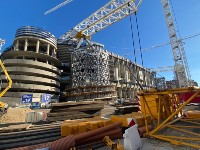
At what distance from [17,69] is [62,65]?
19545 mm

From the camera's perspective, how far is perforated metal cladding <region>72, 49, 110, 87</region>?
192 feet

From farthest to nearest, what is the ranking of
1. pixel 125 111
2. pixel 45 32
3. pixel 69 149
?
1. pixel 45 32
2. pixel 125 111
3. pixel 69 149

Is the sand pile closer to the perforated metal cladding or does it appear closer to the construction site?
the construction site

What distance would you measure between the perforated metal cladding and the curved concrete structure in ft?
29.6

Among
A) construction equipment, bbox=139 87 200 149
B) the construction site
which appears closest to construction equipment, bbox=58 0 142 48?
the construction site

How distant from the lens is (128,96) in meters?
82.4

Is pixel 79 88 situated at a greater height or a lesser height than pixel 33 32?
lesser

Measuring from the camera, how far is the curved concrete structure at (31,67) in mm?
53094

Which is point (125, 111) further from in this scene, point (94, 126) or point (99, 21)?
point (99, 21)

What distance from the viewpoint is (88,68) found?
59.5 metres

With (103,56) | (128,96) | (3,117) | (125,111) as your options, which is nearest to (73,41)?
(103,56)

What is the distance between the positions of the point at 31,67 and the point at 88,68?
20.9m

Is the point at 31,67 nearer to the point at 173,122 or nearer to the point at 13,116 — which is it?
the point at 13,116

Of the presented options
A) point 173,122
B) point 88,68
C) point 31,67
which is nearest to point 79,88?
point 88,68
